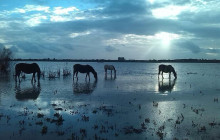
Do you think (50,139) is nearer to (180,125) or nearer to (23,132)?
(23,132)

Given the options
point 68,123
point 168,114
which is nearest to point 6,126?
point 68,123

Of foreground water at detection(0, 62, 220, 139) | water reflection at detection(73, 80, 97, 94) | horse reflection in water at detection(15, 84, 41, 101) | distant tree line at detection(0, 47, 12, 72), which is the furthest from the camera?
distant tree line at detection(0, 47, 12, 72)

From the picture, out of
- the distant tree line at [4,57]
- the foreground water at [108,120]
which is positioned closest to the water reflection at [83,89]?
the foreground water at [108,120]

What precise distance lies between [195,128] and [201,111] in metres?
2.65

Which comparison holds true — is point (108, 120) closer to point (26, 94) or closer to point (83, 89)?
point (26, 94)

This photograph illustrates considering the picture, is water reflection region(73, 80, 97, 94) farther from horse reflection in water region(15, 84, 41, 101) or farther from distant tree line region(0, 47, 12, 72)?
distant tree line region(0, 47, 12, 72)

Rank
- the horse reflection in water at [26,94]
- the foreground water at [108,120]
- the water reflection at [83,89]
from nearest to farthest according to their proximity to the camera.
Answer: the foreground water at [108,120] → the horse reflection in water at [26,94] → the water reflection at [83,89]

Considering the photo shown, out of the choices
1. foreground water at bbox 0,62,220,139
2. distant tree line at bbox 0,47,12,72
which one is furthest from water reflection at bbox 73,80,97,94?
distant tree line at bbox 0,47,12,72

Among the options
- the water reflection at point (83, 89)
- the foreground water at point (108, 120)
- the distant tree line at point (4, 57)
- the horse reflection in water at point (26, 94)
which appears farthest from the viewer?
the distant tree line at point (4, 57)

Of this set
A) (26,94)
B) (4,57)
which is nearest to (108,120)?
(26,94)

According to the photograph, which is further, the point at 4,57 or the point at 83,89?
the point at 4,57

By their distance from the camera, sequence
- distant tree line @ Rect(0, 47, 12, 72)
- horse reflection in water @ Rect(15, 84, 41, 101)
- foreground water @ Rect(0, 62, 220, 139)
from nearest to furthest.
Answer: foreground water @ Rect(0, 62, 220, 139) → horse reflection in water @ Rect(15, 84, 41, 101) → distant tree line @ Rect(0, 47, 12, 72)

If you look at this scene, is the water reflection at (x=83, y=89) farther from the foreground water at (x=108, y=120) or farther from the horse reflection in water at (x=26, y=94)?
the foreground water at (x=108, y=120)

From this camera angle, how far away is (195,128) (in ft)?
24.5
